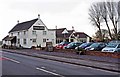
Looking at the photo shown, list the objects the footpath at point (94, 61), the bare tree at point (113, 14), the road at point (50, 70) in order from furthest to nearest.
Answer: the bare tree at point (113, 14) < the footpath at point (94, 61) < the road at point (50, 70)

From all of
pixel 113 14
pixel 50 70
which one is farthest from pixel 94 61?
pixel 113 14

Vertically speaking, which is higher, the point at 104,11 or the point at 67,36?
the point at 104,11

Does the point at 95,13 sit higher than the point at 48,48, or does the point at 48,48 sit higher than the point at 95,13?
the point at 95,13

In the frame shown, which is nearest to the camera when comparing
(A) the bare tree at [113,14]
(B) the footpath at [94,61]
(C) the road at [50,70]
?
(C) the road at [50,70]

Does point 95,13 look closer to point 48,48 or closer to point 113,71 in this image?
point 48,48

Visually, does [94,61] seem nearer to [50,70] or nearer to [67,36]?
[50,70]

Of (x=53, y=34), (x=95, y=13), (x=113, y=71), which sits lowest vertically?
(x=113, y=71)

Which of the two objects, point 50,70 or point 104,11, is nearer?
point 50,70

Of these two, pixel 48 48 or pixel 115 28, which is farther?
pixel 115 28

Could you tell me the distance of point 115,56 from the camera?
2906cm

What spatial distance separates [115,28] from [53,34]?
804 inches

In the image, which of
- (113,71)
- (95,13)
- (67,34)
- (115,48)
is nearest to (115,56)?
(115,48)

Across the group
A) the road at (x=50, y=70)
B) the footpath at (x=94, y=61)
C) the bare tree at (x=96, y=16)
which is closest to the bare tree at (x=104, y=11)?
the bare tree at (x=96, y=16)

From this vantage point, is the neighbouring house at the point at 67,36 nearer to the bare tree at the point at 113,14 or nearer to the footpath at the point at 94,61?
the bare tree at the point at 113,14
